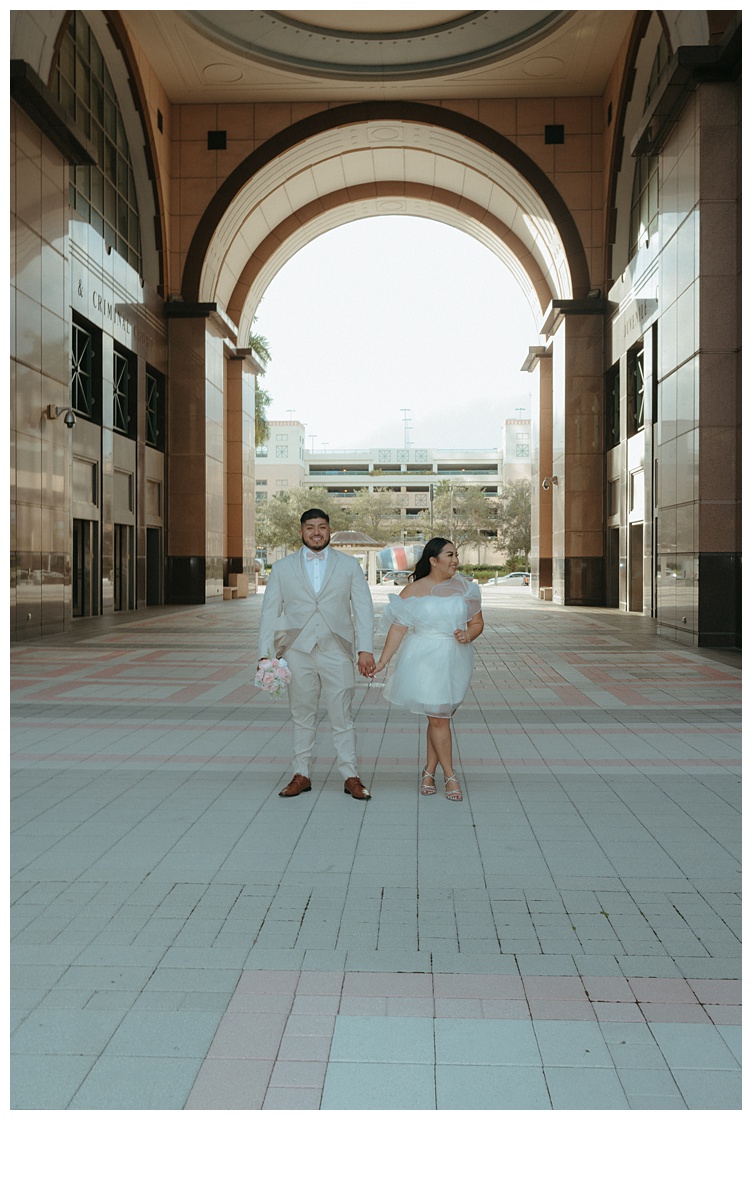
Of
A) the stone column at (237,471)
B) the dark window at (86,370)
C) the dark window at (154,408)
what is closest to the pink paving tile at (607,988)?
the dark window at (86,370)

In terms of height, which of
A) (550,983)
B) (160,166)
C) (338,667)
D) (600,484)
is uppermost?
(160,166)

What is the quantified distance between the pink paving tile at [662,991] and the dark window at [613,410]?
939 inches

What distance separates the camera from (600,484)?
91.8 ft

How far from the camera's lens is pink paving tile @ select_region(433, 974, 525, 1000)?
351cm

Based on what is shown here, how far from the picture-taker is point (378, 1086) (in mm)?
2906

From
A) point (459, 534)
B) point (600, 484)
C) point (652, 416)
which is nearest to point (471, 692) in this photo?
point (652, 416)

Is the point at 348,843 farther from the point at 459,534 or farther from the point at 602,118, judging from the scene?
the point at 459,534

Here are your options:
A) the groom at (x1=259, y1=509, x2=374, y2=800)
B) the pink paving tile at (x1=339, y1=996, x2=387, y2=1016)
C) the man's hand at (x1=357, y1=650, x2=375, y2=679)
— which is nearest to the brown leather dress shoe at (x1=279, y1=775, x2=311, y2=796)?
the groom at (x1=259, y1=509, x2=374, y2=800)

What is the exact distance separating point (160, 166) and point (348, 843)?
26412mm

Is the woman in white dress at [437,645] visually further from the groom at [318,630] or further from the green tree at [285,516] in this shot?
the green tree at [285,516]

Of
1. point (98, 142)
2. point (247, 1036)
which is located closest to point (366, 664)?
point (247, 1036)

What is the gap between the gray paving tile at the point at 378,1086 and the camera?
2816 mm

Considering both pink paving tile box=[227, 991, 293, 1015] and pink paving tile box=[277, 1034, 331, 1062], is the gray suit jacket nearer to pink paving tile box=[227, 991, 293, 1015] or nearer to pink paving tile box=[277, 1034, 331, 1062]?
pink paving tile box=[227, 991, 293, 1015]

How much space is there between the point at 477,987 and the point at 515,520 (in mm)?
70741
